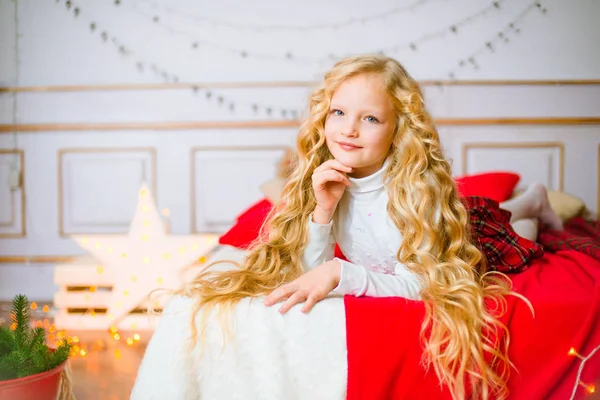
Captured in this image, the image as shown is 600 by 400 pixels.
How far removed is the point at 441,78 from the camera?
253 centimetres

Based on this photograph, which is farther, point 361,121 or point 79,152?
point 79,152

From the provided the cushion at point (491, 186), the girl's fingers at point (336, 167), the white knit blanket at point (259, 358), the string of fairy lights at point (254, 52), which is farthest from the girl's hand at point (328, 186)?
the string of fairy lights at point (254, 52)

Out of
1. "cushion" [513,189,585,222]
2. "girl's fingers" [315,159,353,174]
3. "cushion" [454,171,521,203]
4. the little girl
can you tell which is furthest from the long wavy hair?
"cushion" [513,189,585,222]

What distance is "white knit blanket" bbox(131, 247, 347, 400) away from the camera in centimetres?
101

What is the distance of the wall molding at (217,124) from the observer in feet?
8.05

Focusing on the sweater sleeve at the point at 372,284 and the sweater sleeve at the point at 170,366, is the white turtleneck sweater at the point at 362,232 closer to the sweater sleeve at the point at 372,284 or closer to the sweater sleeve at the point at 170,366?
the sweater sleeve at the point at 372,284

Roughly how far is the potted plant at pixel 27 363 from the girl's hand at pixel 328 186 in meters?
0.70

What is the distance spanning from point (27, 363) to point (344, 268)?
763mm

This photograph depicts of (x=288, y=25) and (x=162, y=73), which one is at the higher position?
(x=288, y=25)

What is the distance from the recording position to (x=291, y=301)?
1.02 m

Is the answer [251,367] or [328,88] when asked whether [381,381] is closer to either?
[251,367]

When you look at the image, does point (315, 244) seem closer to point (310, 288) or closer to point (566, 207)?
point (310, 288)

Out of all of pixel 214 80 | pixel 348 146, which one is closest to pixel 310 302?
pixel 348 146

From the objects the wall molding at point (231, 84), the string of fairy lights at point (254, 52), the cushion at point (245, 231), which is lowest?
the cushion at point (245, 231)
